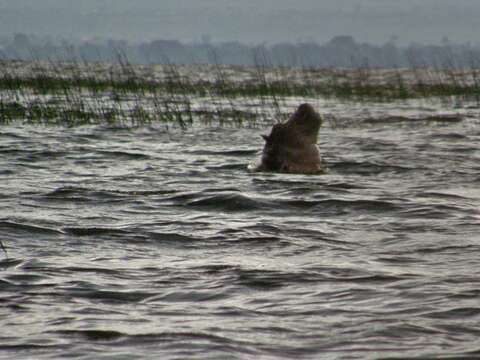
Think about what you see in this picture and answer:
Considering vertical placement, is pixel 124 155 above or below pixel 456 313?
above

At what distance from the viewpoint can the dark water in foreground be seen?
4.38 metres

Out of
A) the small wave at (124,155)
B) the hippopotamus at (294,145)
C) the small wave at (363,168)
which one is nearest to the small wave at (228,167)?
the hippopotamus at (294,145)

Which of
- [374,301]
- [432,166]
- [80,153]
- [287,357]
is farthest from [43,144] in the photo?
[287,357]

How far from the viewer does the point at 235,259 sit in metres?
6.32

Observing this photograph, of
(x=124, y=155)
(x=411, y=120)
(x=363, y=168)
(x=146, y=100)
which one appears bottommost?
(x=411, y=120)

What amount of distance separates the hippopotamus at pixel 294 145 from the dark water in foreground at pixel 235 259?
0.30 m

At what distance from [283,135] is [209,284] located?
5568 millimetres

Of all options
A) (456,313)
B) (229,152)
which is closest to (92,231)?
(456,313)

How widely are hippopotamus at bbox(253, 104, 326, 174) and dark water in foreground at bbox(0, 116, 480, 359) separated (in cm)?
30

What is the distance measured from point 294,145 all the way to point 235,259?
495cm

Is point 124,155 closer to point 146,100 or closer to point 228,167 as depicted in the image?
point 228,167

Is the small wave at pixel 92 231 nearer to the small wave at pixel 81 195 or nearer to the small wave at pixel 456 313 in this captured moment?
the small wave at pixel 81 195

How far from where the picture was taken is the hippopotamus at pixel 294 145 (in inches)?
432

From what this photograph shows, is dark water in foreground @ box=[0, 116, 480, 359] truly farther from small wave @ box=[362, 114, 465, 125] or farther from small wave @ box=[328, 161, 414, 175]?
small wave @ box=[362, 114, 465, 125]
